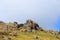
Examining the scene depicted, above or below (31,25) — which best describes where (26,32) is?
below

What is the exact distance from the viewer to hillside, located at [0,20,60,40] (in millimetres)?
71750

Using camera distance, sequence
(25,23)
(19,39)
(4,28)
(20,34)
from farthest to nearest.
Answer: (25,23) < (4,28) < (20,34) < (19,39)

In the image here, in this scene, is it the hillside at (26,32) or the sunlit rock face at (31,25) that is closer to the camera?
the hillside at (26,32)

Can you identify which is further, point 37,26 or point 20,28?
point 37,26

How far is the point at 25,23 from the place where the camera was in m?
92.1

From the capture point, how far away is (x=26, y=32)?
80375 millimetres

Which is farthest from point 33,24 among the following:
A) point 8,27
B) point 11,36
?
point 11,36

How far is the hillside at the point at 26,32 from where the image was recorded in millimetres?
71750

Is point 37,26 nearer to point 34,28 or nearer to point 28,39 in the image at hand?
point 34,28

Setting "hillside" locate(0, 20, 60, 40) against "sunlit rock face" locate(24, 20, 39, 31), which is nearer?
"hillside" locate(0, 20, 60, 40)

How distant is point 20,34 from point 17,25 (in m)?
13.6

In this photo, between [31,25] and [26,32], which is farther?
[31,25]

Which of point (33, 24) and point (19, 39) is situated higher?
point (33, 24)

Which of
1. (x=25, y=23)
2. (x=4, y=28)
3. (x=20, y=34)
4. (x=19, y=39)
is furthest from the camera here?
(x=25, y=23)
